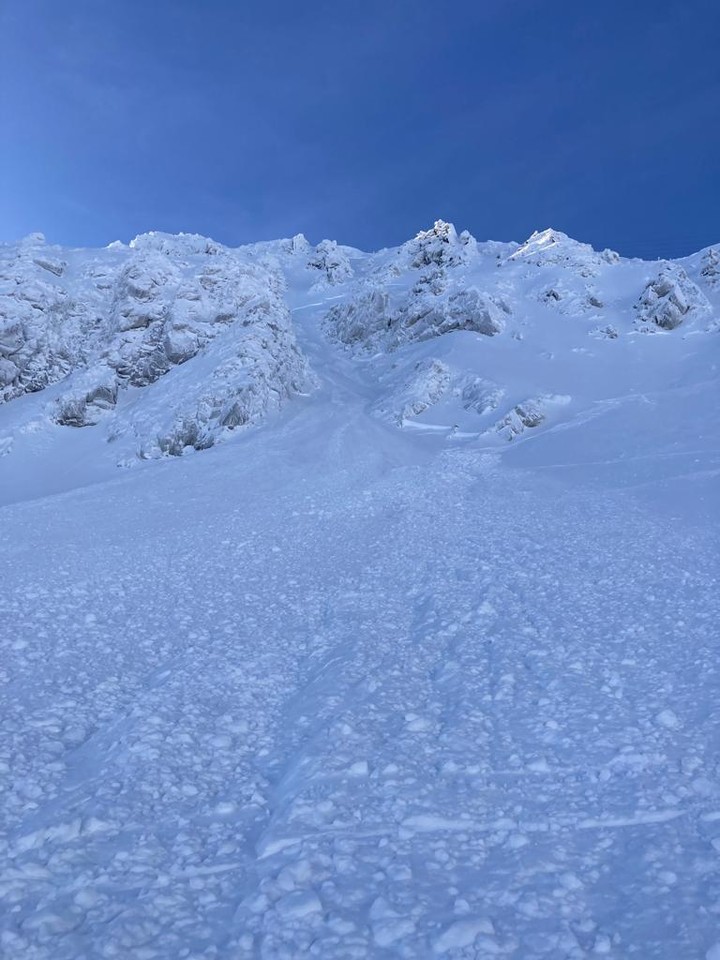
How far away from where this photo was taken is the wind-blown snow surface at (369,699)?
4.01m

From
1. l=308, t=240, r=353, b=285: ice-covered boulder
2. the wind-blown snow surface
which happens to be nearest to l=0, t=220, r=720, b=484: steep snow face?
the wind-blown snow surface

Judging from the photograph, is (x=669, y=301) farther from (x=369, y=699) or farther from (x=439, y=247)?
(x=369, y=699)

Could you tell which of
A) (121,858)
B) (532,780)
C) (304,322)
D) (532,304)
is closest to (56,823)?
(121,858)

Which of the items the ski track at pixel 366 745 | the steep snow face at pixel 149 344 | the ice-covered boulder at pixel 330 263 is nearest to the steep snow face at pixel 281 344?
the steep snow face at pixel 149 344

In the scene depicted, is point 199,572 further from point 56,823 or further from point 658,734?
point 658,734

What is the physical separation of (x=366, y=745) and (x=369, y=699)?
0.92m

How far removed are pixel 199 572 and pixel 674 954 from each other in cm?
933

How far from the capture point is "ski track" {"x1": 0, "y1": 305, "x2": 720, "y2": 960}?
3.94 meters

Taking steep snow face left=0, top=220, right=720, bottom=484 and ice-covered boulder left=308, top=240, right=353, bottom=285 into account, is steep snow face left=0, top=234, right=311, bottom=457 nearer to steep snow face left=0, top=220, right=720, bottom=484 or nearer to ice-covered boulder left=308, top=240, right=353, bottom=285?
steep snow face left=0, top=220, right=720, bottom=484

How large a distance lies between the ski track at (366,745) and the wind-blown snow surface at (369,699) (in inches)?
1.1

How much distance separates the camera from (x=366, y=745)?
597cm

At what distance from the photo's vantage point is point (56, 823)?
482 cm

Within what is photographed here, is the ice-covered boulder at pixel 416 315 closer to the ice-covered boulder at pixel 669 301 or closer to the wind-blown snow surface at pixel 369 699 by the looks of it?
the ice-covered boulder at pixel 669 301

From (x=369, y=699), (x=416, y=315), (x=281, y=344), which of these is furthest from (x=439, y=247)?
(x=369, y=699)
